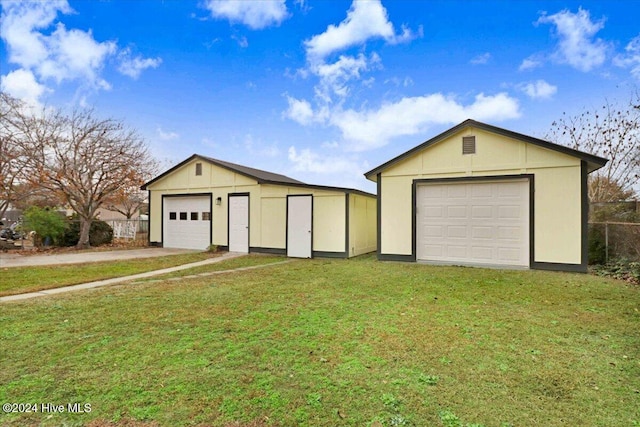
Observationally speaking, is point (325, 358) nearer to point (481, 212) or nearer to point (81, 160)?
point (481, 212)

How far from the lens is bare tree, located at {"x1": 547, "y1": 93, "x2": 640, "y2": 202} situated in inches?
543

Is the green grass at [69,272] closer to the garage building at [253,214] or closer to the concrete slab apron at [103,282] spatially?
the concrete slab apron at [103,282]

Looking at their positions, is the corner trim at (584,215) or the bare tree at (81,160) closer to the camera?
the corner trim at (584,215)

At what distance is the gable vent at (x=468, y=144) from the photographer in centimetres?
955

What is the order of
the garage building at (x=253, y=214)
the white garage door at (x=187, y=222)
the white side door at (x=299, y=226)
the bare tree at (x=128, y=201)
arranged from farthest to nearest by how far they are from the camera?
1. the bare tree at (x=128, y=201)
2. the white garage door at (x=187, y=222)
3. the white side door at (x=299, y=226)
4. the garage building at (x=253, y=214)

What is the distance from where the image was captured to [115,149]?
1551 cm

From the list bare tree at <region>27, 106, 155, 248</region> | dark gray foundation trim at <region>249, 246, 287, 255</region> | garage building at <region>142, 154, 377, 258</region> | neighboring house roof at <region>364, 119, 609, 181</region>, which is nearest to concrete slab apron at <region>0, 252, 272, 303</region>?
dark gray foundation trim at <region>249, 246, 287, 255</region>

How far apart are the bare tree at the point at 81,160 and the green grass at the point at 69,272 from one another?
591cm

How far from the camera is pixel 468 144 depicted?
9594mm

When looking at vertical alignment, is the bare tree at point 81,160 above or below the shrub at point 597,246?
above

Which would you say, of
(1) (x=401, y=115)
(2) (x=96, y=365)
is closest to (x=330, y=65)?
(1) (x=401, y=115)

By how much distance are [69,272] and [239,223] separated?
A: 5.90m

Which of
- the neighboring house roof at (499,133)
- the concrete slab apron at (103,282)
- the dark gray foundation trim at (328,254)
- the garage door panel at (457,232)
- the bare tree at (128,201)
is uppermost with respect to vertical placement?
the neighboring house roof at (499,133)

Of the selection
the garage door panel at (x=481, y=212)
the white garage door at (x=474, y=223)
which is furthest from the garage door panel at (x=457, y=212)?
the garage door panel at (x=481, y=212)
